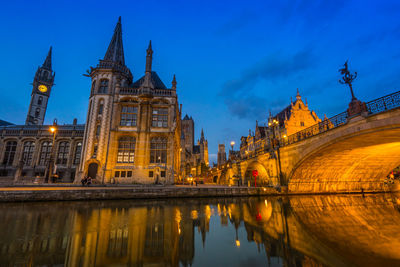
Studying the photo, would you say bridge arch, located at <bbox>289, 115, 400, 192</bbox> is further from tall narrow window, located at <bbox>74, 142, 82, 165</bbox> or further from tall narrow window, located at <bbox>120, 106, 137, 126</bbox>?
tall narrow window, located at <bbox>74, 142, 82, 165</bbox>

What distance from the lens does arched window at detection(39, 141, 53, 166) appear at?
133ft

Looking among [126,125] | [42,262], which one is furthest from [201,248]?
[126,125]

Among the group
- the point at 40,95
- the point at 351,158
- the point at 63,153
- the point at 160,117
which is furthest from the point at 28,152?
the point at 351,158

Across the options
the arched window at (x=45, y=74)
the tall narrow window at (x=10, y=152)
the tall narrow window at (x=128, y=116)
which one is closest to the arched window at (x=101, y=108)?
the tall narrow window at (x=128, y=116)

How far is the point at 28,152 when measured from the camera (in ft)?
134

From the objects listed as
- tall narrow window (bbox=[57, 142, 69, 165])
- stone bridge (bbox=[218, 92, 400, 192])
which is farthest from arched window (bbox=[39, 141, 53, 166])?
stone bridge (bbox=[218, 92, 400, 192])

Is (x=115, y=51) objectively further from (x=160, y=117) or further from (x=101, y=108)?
(x=160, y=117)

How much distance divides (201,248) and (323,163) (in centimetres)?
1856

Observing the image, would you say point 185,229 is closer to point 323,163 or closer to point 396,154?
point 323,163

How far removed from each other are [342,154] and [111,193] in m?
21.3

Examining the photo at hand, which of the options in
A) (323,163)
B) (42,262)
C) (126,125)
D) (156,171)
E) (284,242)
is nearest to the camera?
(42,262)

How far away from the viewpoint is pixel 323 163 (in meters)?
18.2

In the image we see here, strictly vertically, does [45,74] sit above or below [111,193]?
above

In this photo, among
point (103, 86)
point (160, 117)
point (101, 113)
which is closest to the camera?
point (101, 113)
